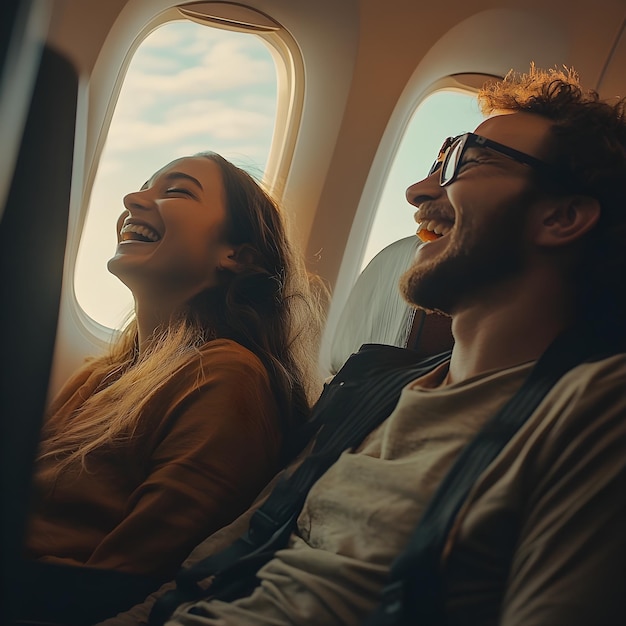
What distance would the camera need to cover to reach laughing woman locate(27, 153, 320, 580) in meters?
0.97

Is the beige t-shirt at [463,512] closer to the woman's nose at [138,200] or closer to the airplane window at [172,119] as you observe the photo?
the woman's nose at [138,200]

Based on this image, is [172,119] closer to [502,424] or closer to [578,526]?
[502,424]

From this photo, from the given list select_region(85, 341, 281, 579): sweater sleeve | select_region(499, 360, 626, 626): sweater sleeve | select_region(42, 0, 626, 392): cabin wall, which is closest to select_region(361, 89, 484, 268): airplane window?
select_region(42, 0, 626, 392): cabin wall

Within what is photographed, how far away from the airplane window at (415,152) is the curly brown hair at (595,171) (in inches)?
8.7

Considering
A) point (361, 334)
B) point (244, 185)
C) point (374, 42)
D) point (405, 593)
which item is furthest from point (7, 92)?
point (374, 42)

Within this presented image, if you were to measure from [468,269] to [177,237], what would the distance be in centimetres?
59

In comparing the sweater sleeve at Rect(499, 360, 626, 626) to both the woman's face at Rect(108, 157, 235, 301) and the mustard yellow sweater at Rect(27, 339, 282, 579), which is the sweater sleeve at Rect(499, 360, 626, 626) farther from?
the woman's face at Rect(108, 157, 235, 301)

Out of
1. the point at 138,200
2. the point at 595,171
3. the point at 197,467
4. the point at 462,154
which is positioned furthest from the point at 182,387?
the point at 595,171

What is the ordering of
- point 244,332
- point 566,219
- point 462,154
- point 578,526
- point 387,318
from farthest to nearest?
point 244,332
point 387,318
point 462,154
point 566,219
point 578,526

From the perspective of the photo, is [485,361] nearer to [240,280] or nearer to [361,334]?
[361,334]

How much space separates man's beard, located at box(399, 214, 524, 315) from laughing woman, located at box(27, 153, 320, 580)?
311mm

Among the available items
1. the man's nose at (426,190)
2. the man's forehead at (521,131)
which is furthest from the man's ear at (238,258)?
the man's forehead at (521,131)

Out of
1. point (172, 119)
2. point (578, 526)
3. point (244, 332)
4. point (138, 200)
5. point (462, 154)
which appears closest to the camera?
point (578, 526)

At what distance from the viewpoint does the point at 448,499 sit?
2.21 ft
